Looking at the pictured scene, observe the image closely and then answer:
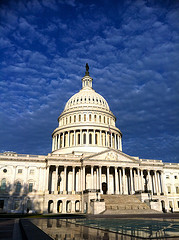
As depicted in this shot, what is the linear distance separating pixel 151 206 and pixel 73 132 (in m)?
39.4

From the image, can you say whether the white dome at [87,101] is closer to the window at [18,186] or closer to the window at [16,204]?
the window at [18,186]

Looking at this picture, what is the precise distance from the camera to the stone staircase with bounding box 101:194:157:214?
4664cm

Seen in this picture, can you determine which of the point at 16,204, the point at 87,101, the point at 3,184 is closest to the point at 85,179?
the point at 16,204

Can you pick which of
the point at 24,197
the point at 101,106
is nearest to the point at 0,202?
the point at 24,197

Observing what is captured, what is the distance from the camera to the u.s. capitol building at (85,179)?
5562 cm

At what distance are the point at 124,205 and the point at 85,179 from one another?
17448mm

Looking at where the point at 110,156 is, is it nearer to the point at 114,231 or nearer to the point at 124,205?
the point at 124,205

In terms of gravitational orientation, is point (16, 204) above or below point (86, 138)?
below

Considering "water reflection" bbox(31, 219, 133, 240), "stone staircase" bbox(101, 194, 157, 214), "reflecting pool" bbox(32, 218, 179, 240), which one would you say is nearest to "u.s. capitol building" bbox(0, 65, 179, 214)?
"stone staircase" bbox(101, 194, 157, 214)

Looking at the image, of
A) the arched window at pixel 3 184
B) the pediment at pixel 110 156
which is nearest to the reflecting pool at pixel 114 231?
the pediment at pixel 110 156

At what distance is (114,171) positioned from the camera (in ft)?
224

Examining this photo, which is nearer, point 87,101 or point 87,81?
point 87,101

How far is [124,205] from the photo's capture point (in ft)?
167

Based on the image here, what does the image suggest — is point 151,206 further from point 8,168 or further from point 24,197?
point 8,168
